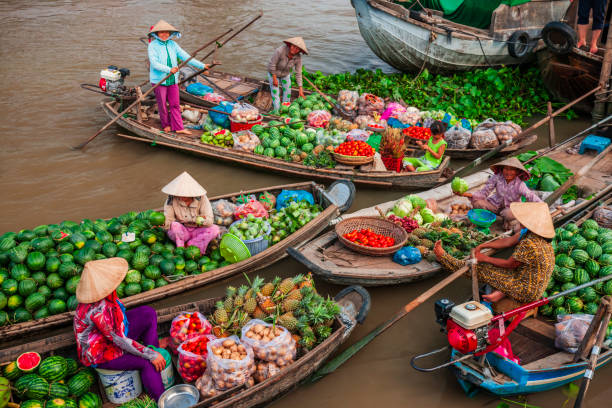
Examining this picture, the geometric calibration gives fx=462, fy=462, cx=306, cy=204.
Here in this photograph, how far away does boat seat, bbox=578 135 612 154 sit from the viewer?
260 inches

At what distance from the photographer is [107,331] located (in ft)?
10.2

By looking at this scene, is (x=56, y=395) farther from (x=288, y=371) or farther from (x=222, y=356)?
(x=288, y=371)

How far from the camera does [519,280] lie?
3.72m

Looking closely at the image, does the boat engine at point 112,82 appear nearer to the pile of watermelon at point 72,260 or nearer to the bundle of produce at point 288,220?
the pile of watermelon at point 72,260

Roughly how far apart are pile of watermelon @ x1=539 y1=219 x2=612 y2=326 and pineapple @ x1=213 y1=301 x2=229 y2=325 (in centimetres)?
279

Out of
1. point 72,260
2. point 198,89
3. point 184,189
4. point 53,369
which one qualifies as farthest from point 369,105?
point 53,369

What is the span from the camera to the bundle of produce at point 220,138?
7.16m

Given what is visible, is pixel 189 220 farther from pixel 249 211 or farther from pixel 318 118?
pixel 318 118

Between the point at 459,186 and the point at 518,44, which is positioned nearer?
the point at 459,186

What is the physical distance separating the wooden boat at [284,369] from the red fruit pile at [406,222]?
1366mm

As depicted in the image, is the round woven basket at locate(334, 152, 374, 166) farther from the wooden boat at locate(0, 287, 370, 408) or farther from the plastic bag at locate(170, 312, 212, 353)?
the plastic bag at locate(170, 312, 212, 353)

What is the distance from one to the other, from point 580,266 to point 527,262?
1171 mm

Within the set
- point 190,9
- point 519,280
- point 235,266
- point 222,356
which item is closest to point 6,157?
point 235,266

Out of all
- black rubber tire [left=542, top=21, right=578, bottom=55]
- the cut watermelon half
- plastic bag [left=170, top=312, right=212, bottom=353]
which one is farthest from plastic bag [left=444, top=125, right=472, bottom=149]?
the cut watermelon half
